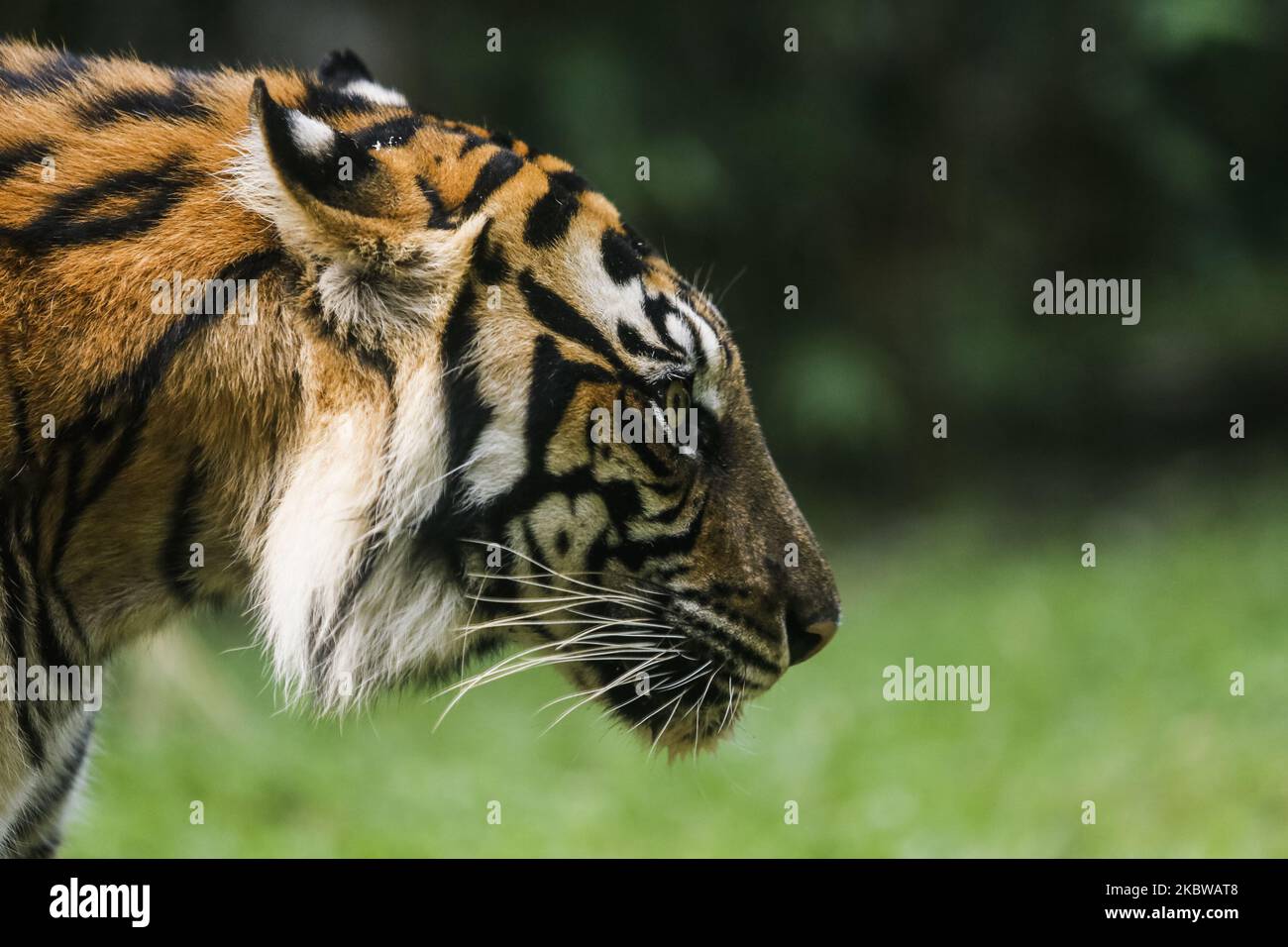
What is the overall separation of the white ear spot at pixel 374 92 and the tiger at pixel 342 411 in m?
0.15

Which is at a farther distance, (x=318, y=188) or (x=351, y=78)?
(x=351, y=78)

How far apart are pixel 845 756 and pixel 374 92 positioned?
3.62 metres

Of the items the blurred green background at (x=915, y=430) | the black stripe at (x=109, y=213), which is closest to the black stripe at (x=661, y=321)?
the black stripe at (x=109, y=213)

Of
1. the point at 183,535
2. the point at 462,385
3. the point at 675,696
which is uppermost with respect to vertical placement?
the point at 462,385

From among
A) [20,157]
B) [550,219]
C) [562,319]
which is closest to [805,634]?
[562,319]

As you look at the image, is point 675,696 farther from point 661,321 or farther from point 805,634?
point 661,321

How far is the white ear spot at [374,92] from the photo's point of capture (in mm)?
3037

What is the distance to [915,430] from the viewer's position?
10523 millimetres

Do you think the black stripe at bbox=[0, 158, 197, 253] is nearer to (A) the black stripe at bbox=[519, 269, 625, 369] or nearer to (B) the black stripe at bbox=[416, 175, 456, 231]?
(B) the black stripe at bbox=[416, 175, 456, 231]

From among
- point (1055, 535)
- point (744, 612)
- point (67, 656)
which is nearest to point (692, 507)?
point (744, 612)

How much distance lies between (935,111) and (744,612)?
801cm

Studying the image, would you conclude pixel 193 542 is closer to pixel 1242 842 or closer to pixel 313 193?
pixel 313 193

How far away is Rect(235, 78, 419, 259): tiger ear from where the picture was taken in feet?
7.86

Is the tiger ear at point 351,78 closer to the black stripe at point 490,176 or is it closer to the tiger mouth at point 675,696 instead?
the black stripe at point 490,176
